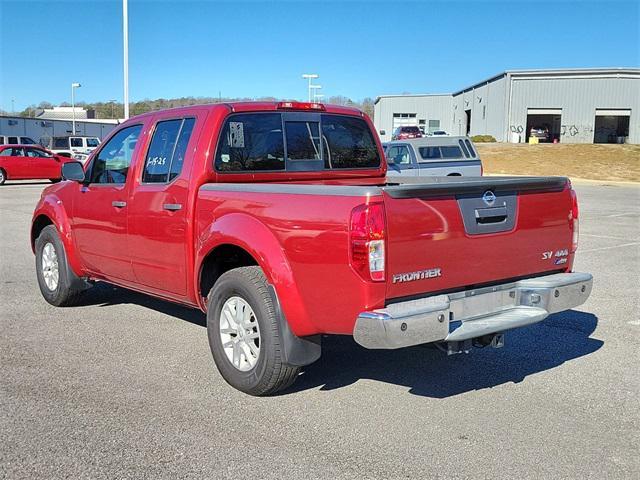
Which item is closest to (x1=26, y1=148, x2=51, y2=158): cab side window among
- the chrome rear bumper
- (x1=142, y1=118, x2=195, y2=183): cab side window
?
(x1=142, y1=118, x2=195, y2=183): cab side window

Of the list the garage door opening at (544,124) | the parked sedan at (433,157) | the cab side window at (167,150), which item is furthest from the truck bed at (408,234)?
the garage door opening at (544,124)

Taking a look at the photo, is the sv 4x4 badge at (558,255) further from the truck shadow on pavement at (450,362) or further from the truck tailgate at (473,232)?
the truck shadow on pavement at (450,362)

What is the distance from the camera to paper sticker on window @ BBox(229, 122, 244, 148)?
5.37 m

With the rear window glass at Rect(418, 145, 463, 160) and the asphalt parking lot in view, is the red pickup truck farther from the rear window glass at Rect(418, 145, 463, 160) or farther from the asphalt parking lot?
the rear window glass at Rect(418, 145, 463, 160)

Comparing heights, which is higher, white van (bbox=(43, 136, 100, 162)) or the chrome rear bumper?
white van (bbox=(43, 136, 100, 162))

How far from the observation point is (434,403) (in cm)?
461

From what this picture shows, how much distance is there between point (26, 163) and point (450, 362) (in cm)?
2764

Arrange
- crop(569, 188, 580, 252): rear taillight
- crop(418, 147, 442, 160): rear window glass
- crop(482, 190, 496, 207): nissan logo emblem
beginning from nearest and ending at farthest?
crop(482, 190, 496, 207): nissan logo emblem
crop(569, 188, 580, 252): rear taillight
crop(418, 147, 442, 160): rear window glass

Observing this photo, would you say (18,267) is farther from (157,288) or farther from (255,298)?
(255,298)

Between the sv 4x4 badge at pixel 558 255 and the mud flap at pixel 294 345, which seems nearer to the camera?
the mud flap at pixel 294 345

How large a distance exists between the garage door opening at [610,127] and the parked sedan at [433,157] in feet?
165

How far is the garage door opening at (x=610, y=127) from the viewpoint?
65.2m

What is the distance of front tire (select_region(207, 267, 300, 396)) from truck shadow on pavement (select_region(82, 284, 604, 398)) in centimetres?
30

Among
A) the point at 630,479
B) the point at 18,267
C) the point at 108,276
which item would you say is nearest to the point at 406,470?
the point at 630,479
